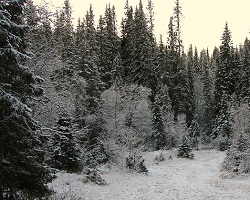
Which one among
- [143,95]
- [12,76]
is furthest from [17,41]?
[143,95]

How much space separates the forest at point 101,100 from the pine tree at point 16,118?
1.0 inches

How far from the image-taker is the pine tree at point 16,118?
7.55 metres

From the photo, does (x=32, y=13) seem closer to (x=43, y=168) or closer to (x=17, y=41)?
(x=17, y=41)

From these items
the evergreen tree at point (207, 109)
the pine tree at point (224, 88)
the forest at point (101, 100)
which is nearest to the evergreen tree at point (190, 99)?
the forest at point (101, 100)

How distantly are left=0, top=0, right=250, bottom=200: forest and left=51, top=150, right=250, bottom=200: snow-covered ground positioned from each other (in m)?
1.61

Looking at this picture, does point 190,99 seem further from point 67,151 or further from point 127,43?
point 67,151

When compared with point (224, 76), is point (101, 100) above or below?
below

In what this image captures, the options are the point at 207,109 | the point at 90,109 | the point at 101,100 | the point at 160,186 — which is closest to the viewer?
the point at 160,186

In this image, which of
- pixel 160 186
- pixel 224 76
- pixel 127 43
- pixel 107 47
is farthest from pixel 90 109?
pixel 224 76

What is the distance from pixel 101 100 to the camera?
41312 mm

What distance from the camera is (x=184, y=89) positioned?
62.1 metres

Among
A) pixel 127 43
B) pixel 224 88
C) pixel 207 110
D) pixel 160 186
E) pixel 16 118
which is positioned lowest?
pixel 160 186

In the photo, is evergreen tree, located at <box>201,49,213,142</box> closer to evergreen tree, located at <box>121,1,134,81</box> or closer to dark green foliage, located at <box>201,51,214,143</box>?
dark green foliage, located at <box>201,51,214,143</box>

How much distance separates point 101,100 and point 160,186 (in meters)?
18.5
